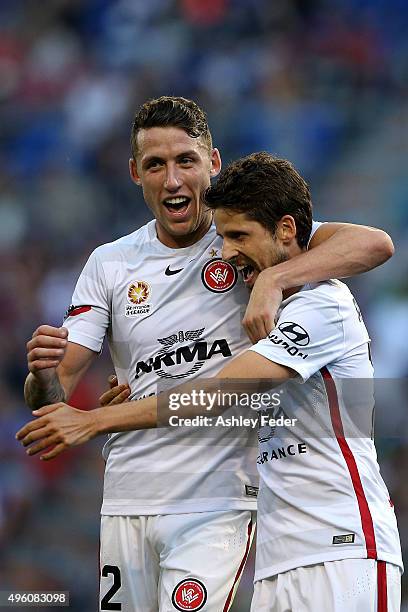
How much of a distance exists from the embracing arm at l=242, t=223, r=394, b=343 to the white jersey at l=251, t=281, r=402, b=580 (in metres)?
0.06

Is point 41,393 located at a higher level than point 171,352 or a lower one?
lower

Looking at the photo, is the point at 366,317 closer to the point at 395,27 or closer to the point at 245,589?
the point at 245,589

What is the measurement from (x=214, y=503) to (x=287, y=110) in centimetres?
434

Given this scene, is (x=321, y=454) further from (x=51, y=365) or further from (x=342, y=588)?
(x=51, y=365)

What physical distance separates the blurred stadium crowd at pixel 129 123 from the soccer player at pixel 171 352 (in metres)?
2.59

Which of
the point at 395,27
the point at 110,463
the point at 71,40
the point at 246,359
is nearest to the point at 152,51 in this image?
the point at 71,40

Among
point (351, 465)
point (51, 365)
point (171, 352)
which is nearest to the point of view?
point (351, 465)

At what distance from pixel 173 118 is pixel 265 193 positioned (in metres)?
0.67

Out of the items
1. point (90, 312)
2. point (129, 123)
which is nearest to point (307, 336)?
point (90, 312)

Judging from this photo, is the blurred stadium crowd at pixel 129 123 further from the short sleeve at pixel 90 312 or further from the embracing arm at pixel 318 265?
the embracing arm at pixel 318 265

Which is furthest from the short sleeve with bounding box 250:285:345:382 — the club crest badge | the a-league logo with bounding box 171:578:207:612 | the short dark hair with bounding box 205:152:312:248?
the a-league logo with bounding box 171:578:207:612

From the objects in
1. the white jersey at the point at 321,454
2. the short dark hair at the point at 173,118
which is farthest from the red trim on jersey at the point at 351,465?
the short dark hair at the point at 173,118

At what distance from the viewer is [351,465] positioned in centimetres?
280

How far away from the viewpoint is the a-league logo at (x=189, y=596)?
321 cm
